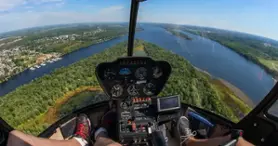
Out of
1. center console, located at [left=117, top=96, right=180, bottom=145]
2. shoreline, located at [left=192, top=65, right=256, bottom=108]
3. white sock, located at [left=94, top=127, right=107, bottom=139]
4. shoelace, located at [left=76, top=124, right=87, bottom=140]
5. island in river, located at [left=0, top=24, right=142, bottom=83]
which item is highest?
island in river, located at [left=0, top=24, right=142, bottom=83]

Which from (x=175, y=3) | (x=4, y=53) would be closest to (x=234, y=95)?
(x=175, y=3)

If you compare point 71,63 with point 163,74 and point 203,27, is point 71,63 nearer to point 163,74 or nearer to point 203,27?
point 163,74

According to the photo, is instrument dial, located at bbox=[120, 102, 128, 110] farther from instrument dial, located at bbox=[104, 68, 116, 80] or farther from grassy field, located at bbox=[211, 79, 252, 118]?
grassy field, located at bbox=[211, 79, 252, 118]

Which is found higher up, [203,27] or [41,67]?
[203,27]

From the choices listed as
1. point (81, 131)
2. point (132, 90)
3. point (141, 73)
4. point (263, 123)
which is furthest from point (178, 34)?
point (81, 131)

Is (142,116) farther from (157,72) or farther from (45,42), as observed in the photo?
(45,42)

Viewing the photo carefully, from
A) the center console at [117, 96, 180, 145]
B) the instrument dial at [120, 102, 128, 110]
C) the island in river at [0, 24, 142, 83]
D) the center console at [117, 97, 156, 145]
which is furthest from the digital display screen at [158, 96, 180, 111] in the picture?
the island in river at [0, 24, 142, 83]

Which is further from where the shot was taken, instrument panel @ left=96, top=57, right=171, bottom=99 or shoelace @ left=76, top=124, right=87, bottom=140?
instrument panel @ left=96, top=57, right=171, bottom=99
